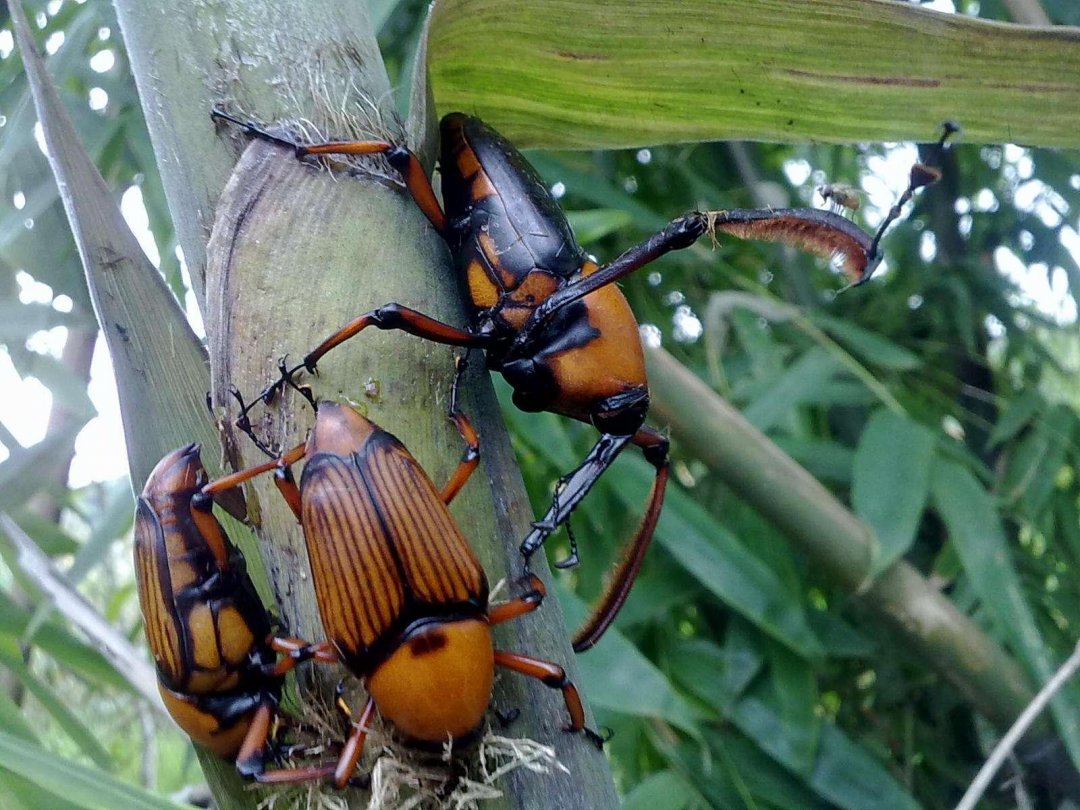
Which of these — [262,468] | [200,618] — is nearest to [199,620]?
[200,618]

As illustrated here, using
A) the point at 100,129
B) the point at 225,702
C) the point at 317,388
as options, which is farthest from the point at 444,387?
the point at 100,129

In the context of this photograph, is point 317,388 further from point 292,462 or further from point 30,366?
point 30,366

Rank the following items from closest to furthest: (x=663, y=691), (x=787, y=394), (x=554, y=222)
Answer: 1. (x=554, y=222)
2. (x=663, y=691)
3. (x=787, y=394)

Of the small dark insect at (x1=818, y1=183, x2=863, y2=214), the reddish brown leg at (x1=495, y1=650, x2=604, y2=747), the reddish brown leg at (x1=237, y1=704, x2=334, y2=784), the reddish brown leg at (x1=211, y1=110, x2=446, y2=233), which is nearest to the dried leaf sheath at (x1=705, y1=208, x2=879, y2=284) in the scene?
the small dark insect at (x1=818, y1=183, x2=863, y2=214)

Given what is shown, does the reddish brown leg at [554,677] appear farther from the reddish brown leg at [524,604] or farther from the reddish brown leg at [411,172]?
the reddish brown leg at [411,172]

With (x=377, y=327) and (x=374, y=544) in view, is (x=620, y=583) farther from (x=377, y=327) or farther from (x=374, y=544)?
(x=377, y=327)
